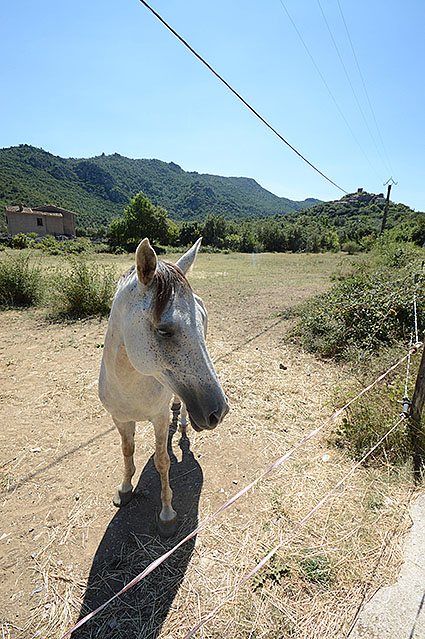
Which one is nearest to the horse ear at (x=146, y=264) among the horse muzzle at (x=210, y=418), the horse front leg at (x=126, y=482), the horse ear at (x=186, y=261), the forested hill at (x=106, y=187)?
the horse ear at (x=186, y=261)

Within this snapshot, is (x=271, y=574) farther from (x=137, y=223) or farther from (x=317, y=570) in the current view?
(x=137, y=223)

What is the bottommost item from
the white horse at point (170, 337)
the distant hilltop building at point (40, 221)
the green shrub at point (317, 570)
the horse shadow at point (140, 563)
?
the horse shadow at point (140, 563)

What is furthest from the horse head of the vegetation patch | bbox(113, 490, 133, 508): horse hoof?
bbox(113, 490, 133, 508): horse hoof

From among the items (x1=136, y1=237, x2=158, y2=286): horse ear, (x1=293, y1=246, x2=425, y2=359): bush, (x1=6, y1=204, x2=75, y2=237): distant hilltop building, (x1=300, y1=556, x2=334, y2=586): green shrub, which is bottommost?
(x1=300, y1=556, x2=334, y2=586): green shrub

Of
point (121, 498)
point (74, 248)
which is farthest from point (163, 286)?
point (74, 248)

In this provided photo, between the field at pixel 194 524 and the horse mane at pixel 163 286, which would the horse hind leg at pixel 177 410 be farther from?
the horse mane at pixel 163 286

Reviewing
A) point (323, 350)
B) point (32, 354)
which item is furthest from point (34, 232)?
point (323, 350)

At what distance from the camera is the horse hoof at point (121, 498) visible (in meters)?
2.45

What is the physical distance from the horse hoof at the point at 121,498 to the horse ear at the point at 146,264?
207 cm

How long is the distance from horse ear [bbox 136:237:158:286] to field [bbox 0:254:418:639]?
1978mm

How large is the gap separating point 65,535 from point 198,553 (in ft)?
3.46

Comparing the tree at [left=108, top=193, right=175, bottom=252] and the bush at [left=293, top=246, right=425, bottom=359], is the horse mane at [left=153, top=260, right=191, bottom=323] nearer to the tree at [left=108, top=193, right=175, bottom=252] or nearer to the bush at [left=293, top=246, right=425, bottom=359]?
the bush at [left=293, top=246, right=425, bottom=359]

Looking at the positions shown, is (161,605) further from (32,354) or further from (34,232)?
(34,232)

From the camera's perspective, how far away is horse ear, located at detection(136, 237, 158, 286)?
126 centimetres
